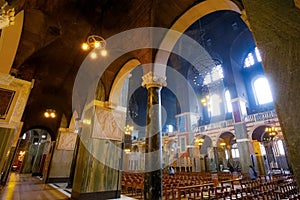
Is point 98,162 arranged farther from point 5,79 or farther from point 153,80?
point 5,79

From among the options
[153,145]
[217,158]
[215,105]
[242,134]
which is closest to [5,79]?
[153,145]

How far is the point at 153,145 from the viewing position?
4.09 metres

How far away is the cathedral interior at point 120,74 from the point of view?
3.79ft

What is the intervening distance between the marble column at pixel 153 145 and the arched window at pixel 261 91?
59.8ft

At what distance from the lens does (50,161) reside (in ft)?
34.7

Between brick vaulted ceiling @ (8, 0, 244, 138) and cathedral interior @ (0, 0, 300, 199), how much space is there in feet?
0.11

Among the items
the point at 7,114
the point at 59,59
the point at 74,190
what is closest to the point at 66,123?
the point at 59,59

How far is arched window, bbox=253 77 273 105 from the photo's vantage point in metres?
18.2

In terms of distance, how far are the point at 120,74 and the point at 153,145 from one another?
3550 mm

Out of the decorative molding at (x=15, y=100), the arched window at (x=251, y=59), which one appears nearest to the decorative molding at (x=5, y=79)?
the decorative molding at (x=15, y=100)

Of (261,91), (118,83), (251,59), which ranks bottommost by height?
(118,83)

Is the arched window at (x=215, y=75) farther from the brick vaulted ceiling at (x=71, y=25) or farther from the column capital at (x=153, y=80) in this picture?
the column capital at (x=153, y=80)

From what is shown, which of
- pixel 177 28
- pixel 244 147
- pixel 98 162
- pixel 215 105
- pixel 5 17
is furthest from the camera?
pixel 215 105

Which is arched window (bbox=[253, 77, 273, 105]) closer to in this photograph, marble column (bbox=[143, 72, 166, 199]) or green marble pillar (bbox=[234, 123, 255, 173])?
green marble pillar (bbox=[234, 123, 255, 173])
